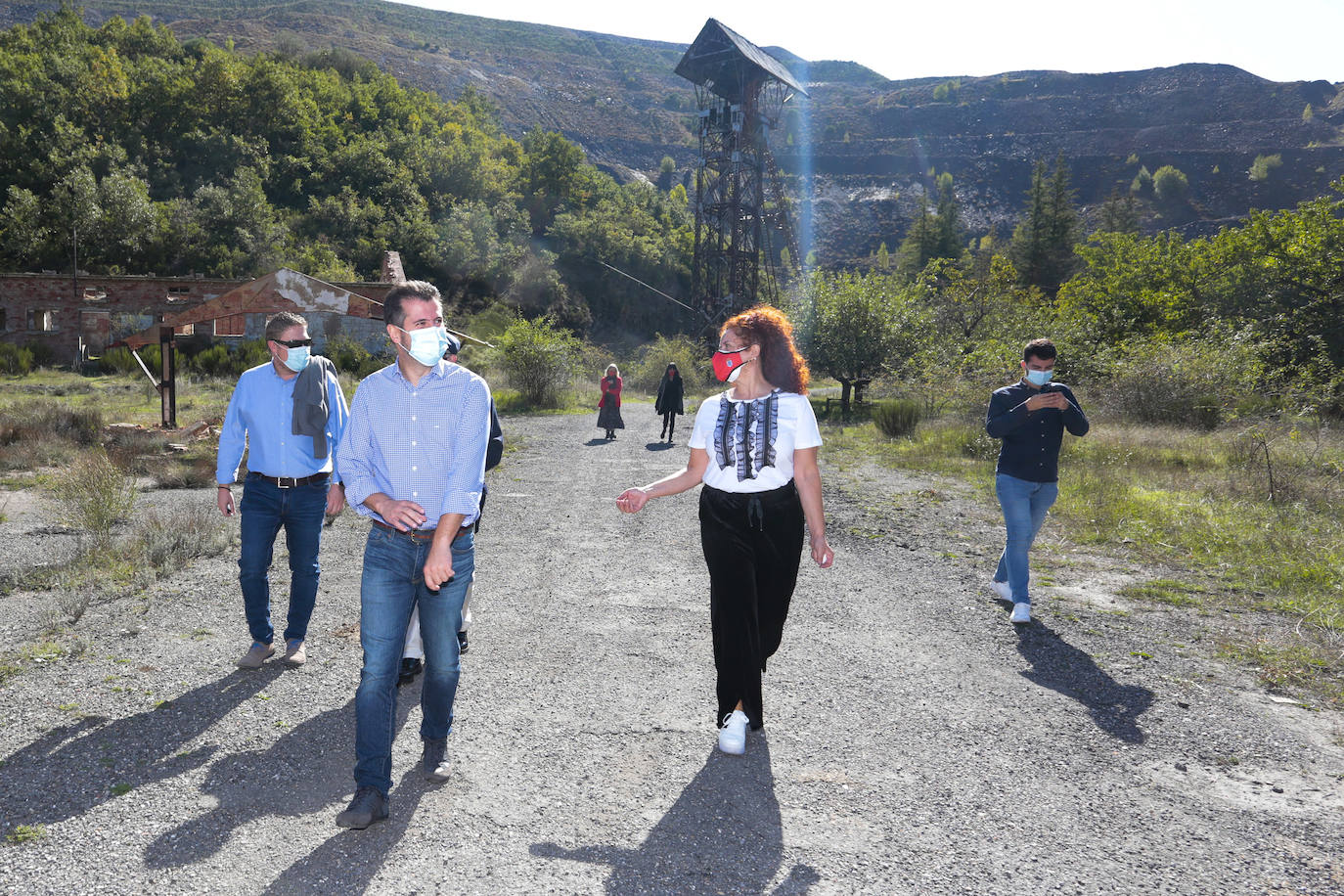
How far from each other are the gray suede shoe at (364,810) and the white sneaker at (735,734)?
1516 mm

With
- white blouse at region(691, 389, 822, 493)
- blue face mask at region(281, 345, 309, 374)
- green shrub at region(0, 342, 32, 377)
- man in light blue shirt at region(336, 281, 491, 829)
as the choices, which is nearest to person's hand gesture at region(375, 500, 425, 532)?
man in light blue shirt at region(336, 281, 491, 829)

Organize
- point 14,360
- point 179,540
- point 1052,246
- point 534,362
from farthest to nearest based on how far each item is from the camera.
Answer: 1. point 1052,246
2. point 14,360
3. point 534,362
4. point 179,540

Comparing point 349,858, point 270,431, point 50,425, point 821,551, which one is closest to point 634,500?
point 821,551

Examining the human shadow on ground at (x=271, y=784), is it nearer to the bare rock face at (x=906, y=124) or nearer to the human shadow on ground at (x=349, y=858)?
the human shadow on ground at (x=349, y=858)

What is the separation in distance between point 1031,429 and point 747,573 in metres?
3.13

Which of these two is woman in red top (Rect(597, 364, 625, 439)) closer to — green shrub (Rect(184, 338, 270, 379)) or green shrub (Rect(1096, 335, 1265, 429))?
green shrub (Rect(1096, 335, 1265, 429))

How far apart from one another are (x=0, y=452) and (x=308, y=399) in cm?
1248

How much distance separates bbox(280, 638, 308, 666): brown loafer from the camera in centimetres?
472

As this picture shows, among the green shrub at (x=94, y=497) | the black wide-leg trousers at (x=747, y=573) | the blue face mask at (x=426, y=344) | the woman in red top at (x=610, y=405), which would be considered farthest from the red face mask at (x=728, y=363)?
the woman in red top at (x=610, y=405)

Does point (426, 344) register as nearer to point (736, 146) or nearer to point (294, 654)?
point (294, 654)

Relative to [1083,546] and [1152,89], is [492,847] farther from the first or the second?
[1152,89]

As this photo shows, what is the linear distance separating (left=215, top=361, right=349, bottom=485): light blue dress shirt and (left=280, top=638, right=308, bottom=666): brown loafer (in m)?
1.03

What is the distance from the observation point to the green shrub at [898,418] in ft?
64.4

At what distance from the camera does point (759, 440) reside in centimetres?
364
